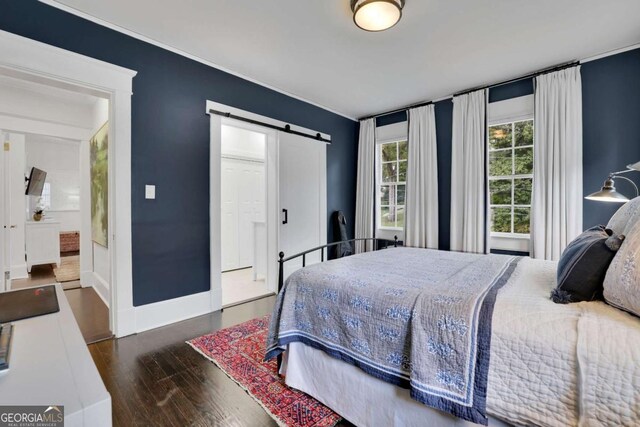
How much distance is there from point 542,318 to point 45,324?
5.88 feet

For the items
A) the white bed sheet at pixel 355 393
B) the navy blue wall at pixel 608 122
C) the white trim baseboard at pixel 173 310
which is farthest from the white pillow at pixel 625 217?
the white trim baseboard at pixel 173 310

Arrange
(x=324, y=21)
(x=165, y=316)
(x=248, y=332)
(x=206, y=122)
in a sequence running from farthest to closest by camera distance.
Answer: (x=206, y=122)
(x=165, y=316)
(x=248, y=332)
(x=324, y=21)

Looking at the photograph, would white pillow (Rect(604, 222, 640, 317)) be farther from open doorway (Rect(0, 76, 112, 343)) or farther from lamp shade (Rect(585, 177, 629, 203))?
open doorway (Rect(0, 76, 112, 343))

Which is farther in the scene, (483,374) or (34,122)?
(34,122)

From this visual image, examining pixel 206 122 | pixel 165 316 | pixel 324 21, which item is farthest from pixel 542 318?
pixel 206 122

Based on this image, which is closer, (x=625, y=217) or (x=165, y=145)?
(x=625, y=217)

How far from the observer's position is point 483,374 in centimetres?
114

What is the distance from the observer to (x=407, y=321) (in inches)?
53.2

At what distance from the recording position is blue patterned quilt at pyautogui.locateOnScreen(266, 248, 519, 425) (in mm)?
1175

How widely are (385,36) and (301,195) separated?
7.52 feet

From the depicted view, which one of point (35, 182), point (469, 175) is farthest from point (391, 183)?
point (35, 182)

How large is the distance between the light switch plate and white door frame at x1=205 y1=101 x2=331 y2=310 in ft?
1.85

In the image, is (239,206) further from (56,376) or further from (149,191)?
(56,376)

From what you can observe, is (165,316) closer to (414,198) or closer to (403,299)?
(403,299)
